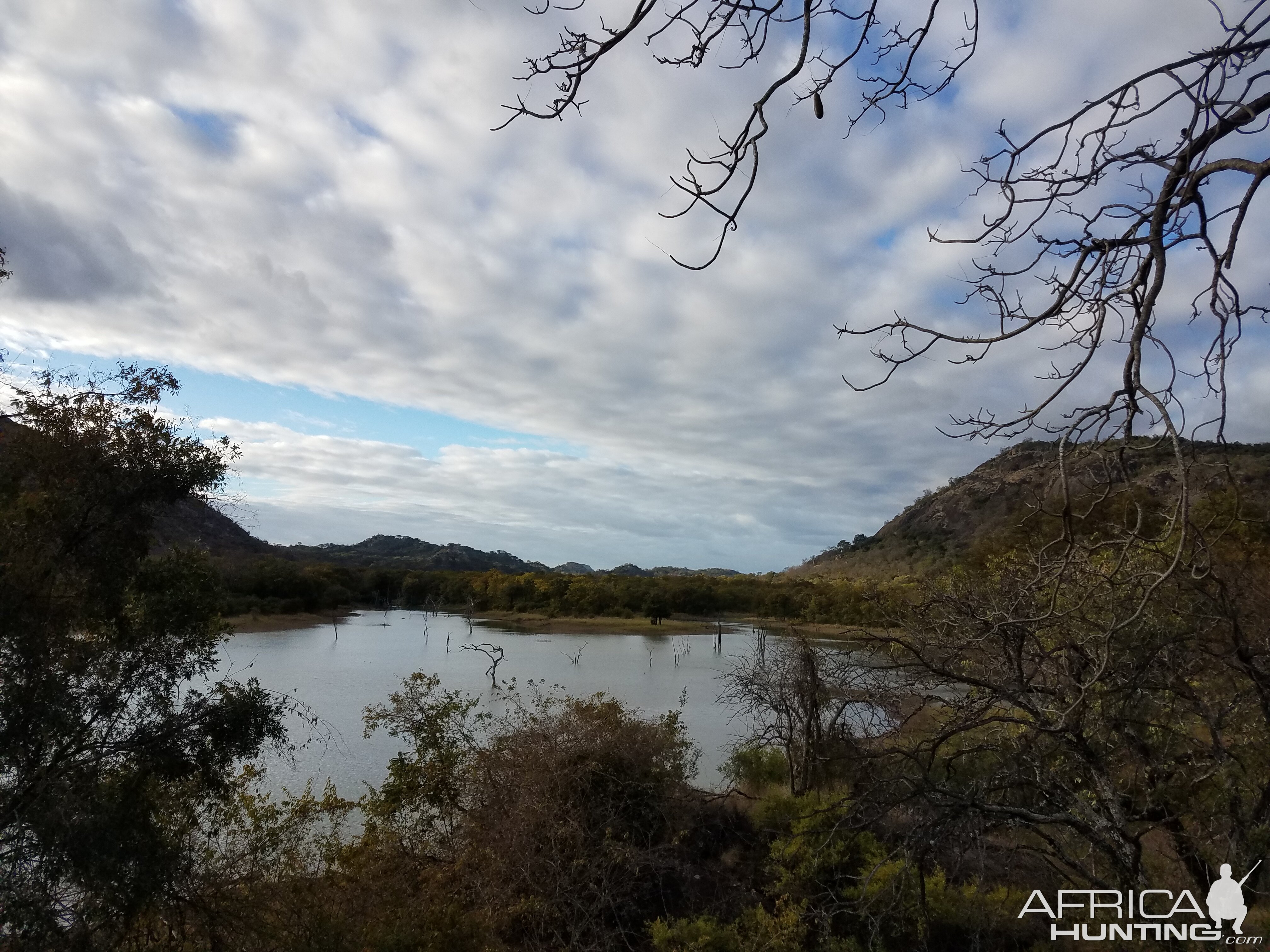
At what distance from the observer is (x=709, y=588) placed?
53375mm

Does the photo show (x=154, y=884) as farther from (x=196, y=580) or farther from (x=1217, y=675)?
(x=1217, y=675)

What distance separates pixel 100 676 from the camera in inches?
285

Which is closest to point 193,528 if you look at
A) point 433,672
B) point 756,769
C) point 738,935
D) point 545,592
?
point 738,935

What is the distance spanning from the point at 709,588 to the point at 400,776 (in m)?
43.1

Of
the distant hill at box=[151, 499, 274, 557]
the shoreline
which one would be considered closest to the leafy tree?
the distant hill at box=[151, 499, 274, 557]

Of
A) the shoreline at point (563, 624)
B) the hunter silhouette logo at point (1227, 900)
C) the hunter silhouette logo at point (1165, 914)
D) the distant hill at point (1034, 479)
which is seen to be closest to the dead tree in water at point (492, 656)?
the shoreline at point (563, 624)

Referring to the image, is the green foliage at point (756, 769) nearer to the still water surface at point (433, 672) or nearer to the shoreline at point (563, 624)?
the still water surface at point (433, 672)

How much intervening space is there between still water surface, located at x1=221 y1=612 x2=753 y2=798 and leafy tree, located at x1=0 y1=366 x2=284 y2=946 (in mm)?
1501

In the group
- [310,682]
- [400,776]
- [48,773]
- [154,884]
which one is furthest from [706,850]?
[310,682]

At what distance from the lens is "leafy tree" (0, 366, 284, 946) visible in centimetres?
631

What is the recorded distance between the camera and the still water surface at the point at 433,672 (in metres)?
14.2

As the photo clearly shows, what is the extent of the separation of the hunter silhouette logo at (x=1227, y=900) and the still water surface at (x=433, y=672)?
357 inches

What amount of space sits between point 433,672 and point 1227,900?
24654 mm

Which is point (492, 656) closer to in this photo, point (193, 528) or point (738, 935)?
point (193, 528)
